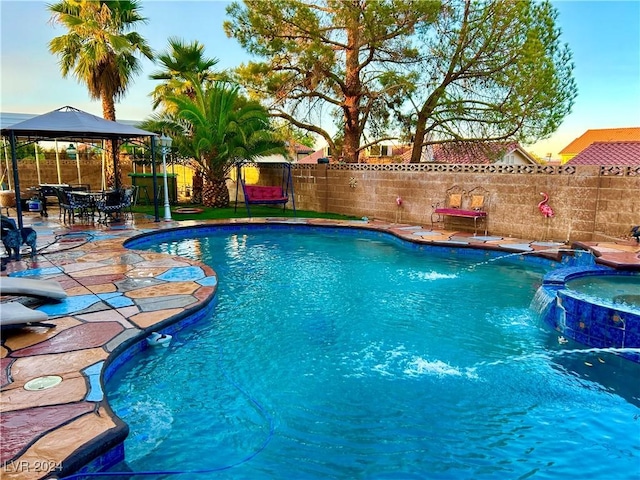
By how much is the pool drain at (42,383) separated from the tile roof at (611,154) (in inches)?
793

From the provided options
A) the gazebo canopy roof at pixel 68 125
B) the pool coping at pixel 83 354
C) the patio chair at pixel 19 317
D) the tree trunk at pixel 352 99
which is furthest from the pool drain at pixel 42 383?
the tree trunk at pixel 352 99

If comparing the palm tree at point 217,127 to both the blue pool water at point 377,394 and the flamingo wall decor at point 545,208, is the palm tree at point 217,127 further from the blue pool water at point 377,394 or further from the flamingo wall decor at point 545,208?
the blue pool water at point 377,394

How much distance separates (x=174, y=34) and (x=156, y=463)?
46.9ft

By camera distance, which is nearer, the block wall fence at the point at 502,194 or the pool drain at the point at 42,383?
the pool drain at the point at 42,383

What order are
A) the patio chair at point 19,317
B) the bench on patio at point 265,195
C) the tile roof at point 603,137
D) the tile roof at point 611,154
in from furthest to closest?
1. the tile roof at point 603,137
2. the tile roof at point 611,154
3. the bench on patio at point 265,195
4. the patio chair at point 19,317

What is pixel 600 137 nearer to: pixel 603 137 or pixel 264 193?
pixel 603 137

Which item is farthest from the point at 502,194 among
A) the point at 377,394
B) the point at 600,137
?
the point at 600,137

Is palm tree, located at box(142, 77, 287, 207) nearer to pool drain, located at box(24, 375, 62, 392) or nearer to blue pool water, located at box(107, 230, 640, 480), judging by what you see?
blue pool water, located at box(107, 230, 640, 480)

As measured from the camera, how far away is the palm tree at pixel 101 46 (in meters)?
12.3

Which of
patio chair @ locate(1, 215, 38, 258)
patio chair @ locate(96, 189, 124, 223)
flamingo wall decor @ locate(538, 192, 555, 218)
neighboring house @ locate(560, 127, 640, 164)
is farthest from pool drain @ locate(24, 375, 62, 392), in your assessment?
neighboring house @ locate(560, 127, 640, 164)

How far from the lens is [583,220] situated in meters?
8.80

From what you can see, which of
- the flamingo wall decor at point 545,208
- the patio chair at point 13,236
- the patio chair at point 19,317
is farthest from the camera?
the flamingo wall decor at point 545,208

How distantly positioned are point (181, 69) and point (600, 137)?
1433 inches

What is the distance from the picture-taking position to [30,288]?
4418mm
